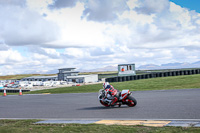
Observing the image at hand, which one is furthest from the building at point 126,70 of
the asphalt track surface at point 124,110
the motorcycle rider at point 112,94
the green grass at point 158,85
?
the motorcycle rider at point 112,94

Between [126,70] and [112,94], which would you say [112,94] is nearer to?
[112,94]

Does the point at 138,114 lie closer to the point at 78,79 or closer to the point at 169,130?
the point at 169,130

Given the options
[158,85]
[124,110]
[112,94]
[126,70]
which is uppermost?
[126,70]

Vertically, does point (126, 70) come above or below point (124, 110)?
above

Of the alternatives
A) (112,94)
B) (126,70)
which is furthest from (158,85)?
(126,70)

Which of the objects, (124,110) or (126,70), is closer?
(124,110)

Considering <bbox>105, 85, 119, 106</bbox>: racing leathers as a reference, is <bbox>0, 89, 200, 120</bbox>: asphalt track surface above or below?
below

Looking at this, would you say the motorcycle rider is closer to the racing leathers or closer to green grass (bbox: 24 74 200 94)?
the racing leathers

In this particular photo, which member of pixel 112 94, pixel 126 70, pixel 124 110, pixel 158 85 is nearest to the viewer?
pixel 124 110

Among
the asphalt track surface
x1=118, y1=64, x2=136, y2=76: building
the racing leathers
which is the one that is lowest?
the asphalt track surface

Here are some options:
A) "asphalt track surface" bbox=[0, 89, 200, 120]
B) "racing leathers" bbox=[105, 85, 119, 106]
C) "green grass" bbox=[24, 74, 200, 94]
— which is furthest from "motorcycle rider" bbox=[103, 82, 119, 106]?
"green grass" bbox=[24, 74, 200, 94]

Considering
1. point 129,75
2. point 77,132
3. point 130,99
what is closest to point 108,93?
point 130,99

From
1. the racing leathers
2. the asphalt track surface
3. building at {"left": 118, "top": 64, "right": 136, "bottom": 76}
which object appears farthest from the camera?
building at {"left": 118, "top": 64, "right": 136, "bottom": 76}

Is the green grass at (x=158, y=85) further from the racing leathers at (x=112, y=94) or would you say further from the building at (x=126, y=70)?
the building at (x=126, y=70)
